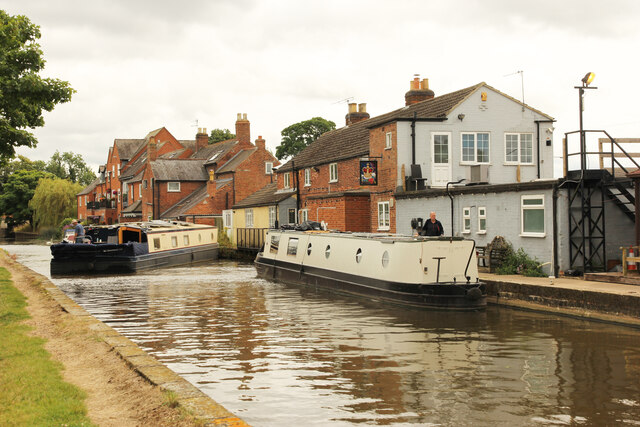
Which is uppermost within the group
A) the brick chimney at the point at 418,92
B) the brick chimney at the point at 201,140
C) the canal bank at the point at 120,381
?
the brick chimney at the point at 201,140

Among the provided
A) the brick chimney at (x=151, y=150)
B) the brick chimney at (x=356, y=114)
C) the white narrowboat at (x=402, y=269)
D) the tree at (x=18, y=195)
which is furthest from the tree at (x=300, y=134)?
the white narrowboat at (x=402, y=269)

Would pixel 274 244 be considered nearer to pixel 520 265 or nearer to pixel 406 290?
pixel 406 290

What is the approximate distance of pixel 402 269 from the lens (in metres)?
18.5

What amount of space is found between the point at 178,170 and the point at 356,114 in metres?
25.7

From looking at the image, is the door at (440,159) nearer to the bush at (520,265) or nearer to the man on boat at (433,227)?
the bush at (520,265)

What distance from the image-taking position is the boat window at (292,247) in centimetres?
2660

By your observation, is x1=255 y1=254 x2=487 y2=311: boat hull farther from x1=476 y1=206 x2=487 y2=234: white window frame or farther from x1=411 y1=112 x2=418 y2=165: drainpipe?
x1=411 y1=112 x2=418 y2=165: drainpipe

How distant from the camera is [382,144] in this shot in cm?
2969

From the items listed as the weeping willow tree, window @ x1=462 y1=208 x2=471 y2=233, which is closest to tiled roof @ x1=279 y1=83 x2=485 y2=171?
window @ x1=462 y1=208 x2=471 y2=233

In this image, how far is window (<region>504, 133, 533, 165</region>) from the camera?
97.9ft

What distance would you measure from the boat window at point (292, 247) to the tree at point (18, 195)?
83166 mm

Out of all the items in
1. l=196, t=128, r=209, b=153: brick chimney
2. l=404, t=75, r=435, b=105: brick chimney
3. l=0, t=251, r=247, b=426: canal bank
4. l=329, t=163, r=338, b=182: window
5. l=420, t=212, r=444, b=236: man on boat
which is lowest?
l=0, t=251, r=247, b=426: canal bank

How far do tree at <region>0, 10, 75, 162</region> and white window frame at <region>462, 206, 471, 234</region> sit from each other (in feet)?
44.0

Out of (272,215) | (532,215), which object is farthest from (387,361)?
(272,215)
